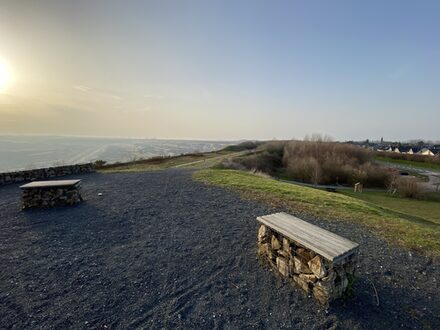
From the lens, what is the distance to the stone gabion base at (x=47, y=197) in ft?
23.6

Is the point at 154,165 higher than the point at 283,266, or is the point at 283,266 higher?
the point at 283,266

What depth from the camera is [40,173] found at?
12289 mm

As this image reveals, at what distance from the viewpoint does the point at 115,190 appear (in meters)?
9.71

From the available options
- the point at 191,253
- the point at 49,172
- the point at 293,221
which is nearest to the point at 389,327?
the point at 293,221

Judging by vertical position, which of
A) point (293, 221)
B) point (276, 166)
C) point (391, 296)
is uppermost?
point (293, 221)

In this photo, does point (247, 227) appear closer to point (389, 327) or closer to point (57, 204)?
point (389, 327)

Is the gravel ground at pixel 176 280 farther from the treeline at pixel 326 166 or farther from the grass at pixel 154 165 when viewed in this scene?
the treeline at pixel 326 166

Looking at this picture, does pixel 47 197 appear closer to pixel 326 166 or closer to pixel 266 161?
pixel 266 161

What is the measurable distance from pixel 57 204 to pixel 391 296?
30.1ft

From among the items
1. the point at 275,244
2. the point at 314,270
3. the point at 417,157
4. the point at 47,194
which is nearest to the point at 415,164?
the point at 417,157

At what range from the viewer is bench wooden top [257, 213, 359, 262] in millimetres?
2826

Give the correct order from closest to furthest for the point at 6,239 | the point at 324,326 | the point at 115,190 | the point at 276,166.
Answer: the point at 324,326 < the point at 6,239 < the point at 115,190 < the point at 276,166

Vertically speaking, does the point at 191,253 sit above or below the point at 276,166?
above

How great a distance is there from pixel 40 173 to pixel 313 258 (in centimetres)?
1482
